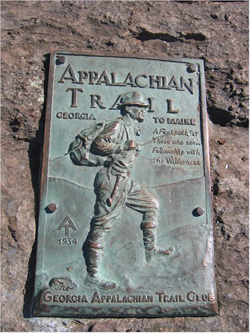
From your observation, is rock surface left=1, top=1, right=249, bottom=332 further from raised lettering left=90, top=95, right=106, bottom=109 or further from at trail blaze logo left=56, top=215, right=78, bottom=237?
raised lettering left=90, top=95, right=106, bottom=109

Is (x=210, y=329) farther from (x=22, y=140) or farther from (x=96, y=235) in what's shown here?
(x=22, y=140)

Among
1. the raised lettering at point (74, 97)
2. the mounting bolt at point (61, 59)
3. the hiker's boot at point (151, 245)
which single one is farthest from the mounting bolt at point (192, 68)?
the hiker's boot at point (151, 245)

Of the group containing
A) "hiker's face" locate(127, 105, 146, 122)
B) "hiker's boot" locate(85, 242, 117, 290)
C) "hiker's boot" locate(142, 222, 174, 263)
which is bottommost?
"hiker's boot" locate(85, 242, 117, 290)

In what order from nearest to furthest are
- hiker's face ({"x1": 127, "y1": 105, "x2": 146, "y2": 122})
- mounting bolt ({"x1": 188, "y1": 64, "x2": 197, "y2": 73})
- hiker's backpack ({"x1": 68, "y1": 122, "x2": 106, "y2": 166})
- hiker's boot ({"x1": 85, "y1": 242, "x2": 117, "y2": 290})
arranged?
hiker's boot ({"x1": 85, "y1": 242, "x2": 117, "y2": 290})
hiker's backpack ({"x1": 68, "y1": 122, "x2": 106, "y2": 166})
hiker's face ({"x1": 127, "y1": 105, "x2": 146, "y2": 122})
mounting bolt ({"x1": 188, "y1": 64, "x2": 197, "y2": 73})

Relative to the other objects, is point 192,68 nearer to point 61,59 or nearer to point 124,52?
point 124,52

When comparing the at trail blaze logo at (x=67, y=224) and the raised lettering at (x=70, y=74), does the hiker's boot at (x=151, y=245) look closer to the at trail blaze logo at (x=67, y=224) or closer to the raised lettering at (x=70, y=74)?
the at trail blaze logo at (x=67, y=224)

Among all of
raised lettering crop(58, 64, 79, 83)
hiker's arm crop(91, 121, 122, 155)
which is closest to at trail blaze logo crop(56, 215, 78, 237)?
hiker's arm crop(91, 121, 122, 155)

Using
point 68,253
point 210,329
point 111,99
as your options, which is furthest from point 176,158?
point 210,329
